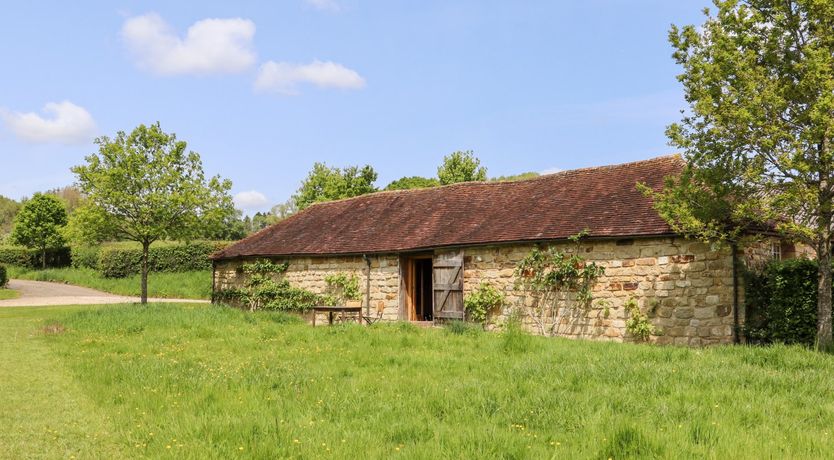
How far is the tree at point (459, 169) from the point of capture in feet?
140

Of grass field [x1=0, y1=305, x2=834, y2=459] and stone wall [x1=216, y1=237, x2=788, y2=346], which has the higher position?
stone wall [x1=216, y1=237, x2=788, y2=346]

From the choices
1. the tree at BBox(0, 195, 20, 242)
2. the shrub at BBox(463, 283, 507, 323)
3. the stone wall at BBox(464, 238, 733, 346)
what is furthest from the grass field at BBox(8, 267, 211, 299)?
the tree at BBox(0, 195, 20, 242)

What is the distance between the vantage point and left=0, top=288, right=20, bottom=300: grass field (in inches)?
1236

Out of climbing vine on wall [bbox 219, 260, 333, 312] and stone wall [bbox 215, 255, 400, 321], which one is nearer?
stone wall [bbox 215, 255, 400, 321]

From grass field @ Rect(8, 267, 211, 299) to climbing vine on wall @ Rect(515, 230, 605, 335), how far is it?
23816mm

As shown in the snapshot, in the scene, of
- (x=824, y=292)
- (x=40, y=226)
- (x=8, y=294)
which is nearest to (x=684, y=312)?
(x=824, y=292)

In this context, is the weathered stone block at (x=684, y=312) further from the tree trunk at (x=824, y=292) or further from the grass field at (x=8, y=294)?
the grass field at (x=8, y=294)

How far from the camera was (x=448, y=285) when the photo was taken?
18.2m

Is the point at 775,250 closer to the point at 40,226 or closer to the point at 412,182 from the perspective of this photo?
the point at 412,182

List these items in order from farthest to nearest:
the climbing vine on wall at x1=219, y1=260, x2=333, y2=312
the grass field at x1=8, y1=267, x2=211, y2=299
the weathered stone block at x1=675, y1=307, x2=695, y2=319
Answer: the grass field at x1=8, y1=267, x2=211, y2=299 < the climbing vine on wall at x1=219, y1=260, x2=333, y2=312 < the weathered stone block at x1=675, y1=307, x2=695, y2=319

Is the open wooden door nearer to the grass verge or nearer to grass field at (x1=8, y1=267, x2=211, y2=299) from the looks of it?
the grass verge

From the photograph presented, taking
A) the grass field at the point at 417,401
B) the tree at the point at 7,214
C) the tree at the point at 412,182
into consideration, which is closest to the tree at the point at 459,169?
the tree at the point at 412,182

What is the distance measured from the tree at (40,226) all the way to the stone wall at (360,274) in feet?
103

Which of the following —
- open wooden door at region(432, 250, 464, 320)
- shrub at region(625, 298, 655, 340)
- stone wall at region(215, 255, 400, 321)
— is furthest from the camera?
stone wall at region(215, 255, 400, 321)
